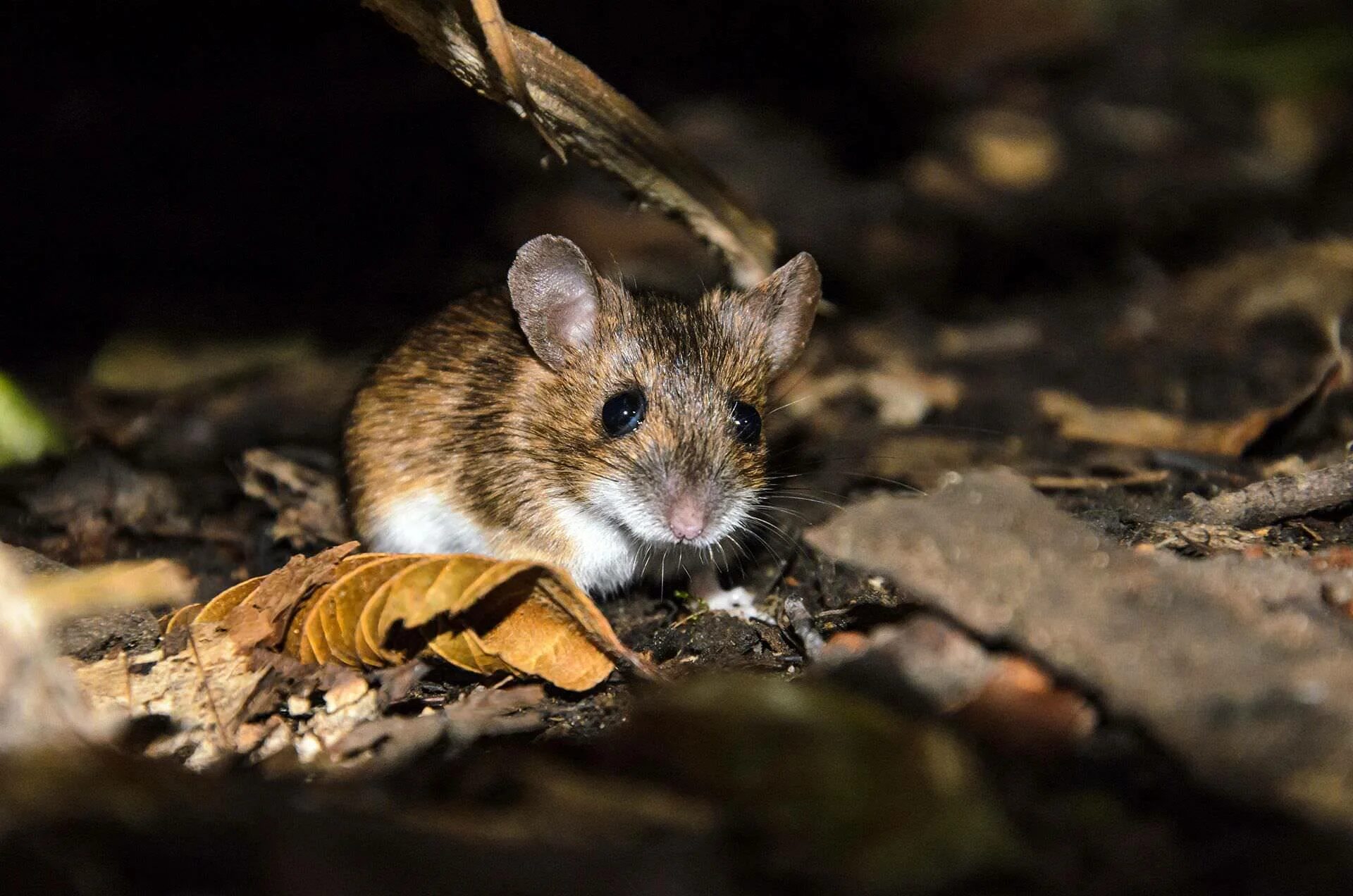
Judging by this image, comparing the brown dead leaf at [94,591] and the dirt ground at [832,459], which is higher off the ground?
the dirt ground at [832,459]

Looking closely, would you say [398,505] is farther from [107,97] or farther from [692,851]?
[107,97]

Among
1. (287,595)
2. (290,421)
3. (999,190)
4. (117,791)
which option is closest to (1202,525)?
(287,595)

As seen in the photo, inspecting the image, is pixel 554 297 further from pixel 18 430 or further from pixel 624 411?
pixel 18 430

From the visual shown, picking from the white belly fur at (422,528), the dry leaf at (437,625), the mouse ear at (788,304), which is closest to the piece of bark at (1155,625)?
the dry leaf at (437,625)

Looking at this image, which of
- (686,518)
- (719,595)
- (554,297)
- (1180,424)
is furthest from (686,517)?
(1180,424)

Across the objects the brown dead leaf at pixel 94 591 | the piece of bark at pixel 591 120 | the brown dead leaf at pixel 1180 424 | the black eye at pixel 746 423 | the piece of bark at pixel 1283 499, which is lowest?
the brown dead leaf at pixel 94 591

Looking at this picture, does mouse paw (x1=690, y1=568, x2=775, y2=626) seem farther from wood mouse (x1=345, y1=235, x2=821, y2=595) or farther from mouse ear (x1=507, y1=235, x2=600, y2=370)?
mouse ear (x1=507, y1=235, x2=600, y2=370)

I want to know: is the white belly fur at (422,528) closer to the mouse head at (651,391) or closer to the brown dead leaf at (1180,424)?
the mouse head at (651,391)
